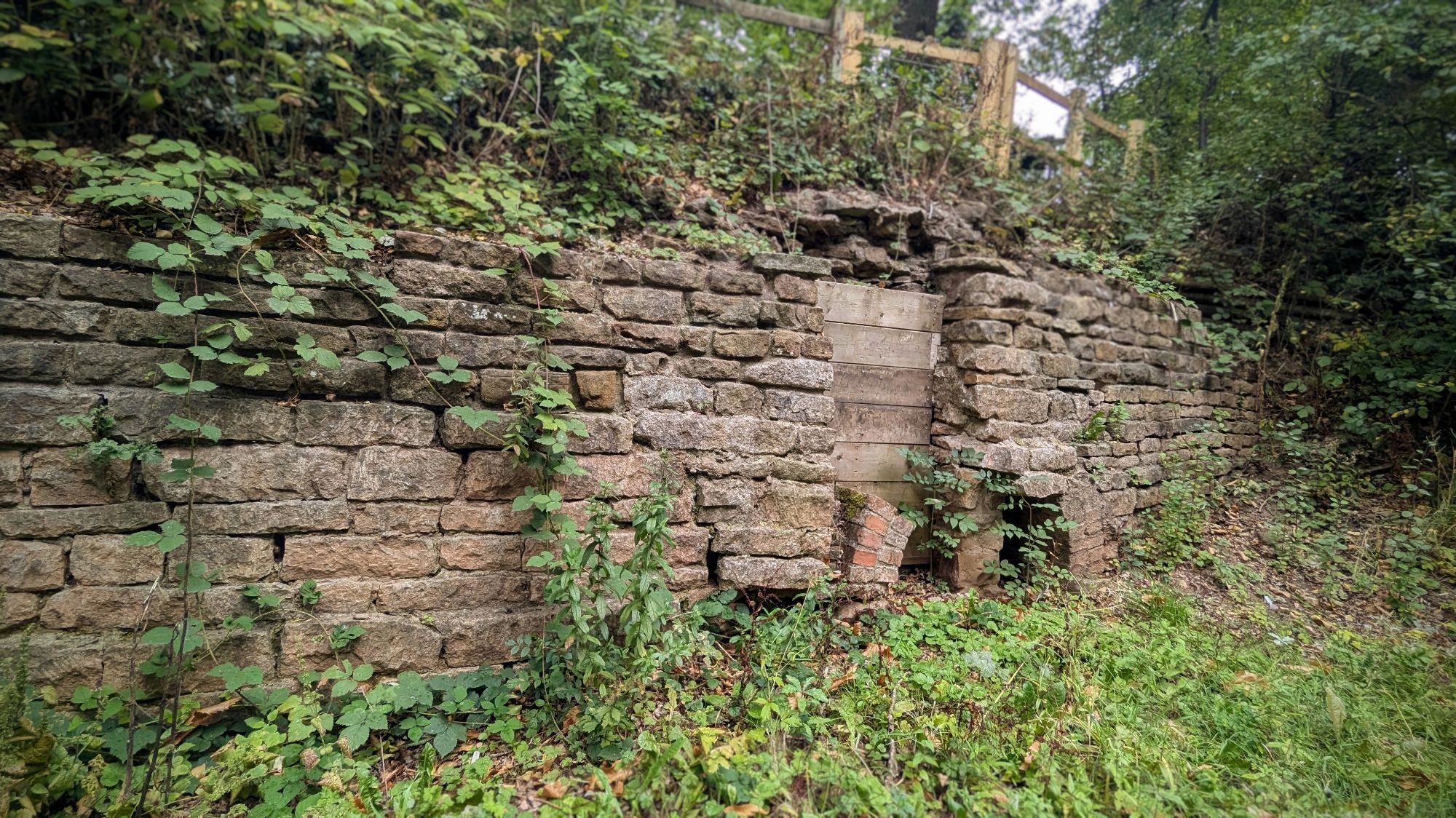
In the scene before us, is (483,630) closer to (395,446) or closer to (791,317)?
(395,446)

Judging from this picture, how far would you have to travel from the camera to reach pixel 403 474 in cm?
242

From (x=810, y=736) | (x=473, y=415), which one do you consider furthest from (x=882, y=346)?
(x=473, y=415)

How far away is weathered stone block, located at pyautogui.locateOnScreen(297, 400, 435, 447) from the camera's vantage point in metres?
2.32

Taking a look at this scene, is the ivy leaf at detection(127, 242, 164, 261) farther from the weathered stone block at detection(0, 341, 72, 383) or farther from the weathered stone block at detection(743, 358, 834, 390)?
the weathered stone block at detection(743, 358, 834, 390)

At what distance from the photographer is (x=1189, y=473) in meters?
4.52

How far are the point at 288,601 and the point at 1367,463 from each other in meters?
7.35

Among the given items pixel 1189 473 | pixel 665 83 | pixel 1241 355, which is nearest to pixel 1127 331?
pixel 1189 473

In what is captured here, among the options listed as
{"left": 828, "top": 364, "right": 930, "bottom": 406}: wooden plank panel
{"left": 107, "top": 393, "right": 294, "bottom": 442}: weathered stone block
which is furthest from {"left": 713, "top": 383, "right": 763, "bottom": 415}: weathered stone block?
{"left": 107, "top": 393, "right": 294, "bottom": 442}: weathered stone block

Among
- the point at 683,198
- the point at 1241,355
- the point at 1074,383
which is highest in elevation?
the point at 683,198

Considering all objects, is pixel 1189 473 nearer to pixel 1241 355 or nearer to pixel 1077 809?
pixel 1241 355

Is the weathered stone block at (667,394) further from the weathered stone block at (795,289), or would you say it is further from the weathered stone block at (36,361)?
the weathered stone block at (36,361)

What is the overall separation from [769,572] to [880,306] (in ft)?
5.81

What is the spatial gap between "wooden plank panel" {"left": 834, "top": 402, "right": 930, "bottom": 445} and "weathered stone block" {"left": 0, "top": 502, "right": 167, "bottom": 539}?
3.06m

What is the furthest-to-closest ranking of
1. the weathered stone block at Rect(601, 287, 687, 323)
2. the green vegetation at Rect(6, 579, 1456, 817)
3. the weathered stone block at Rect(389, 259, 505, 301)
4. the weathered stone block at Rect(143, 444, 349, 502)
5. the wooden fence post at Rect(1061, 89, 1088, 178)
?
the wooden fence post at Rect(1061, 89, 1088, 178)
the weathered stone block at Rect(601, 287, 687, 323)
the weathered stone block at Rect(389, 259, 505, 301)
the weathered stone block at Rect(143, 444, 349, 502)
the green vegetation at Rect(6, 579, 1456, 817)
